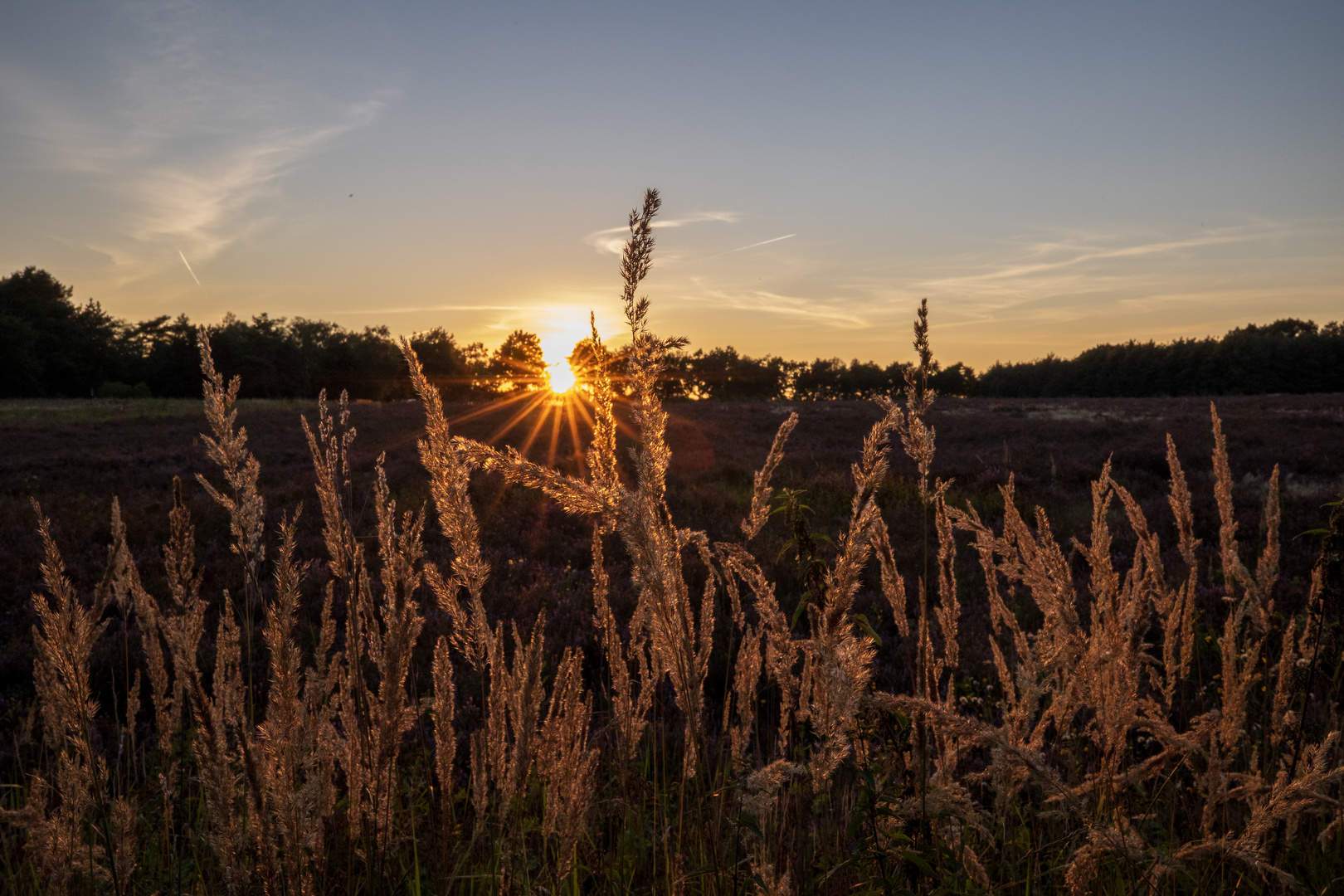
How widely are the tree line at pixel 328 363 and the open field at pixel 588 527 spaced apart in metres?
29.5

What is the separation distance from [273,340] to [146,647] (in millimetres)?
75397

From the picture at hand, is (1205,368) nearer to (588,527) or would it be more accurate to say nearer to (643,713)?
(588,527)

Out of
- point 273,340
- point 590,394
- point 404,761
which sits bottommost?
point 404,761

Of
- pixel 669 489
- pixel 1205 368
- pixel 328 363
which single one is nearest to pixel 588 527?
pixel 669 489

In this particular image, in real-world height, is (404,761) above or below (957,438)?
below

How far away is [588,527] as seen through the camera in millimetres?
9938

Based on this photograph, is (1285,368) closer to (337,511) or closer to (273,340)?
(337,511)

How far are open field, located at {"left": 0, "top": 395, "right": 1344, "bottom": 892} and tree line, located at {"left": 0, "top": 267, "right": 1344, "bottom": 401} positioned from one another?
29.5 metres

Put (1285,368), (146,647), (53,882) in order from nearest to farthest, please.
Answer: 1. (53,882)
2. (146,647)
3. (1285,368)

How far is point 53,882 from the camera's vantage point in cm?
179

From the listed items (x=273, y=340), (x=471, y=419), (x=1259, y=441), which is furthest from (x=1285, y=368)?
(x=273, y=340)

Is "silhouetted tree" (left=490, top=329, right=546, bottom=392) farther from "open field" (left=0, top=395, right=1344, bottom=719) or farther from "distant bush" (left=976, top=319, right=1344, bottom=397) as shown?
"distant bush" (left=976, top=319, right=1344, bottom=397)

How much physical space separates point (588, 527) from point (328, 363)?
71169 millimetres

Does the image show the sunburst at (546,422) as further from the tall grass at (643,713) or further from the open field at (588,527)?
the tall grass at (643,713)
